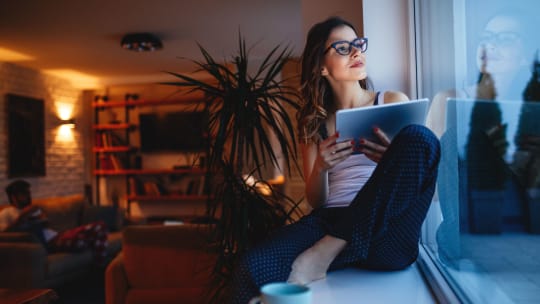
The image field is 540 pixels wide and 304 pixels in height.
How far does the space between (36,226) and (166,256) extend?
77.8 inches

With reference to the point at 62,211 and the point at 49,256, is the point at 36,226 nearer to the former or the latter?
the point at 49,256

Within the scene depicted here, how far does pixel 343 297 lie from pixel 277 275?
0.66 feet

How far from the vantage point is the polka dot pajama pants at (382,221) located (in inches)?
47.1

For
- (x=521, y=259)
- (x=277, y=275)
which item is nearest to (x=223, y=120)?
(x=277, y=275)

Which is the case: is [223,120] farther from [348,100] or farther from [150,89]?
[150,89]

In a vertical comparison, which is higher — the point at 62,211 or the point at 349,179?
the point at 349,179

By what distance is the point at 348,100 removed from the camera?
1643 millimetres

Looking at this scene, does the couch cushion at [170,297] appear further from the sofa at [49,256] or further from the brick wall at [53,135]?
the brick wall at [53,135]

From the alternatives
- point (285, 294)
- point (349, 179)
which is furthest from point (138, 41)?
point (285, 294)

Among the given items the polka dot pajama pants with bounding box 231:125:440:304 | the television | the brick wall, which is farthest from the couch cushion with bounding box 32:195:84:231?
the polka dot pajama pants with bounding box 231:125:440:304

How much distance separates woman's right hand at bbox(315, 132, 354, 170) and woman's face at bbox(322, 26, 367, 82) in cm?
29

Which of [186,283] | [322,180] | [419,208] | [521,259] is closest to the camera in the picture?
[521,259]

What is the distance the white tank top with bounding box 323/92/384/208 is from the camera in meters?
1.57

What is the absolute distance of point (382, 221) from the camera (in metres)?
1.24
